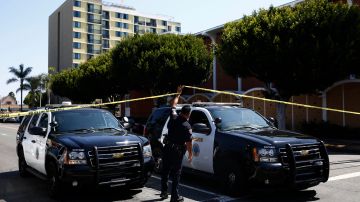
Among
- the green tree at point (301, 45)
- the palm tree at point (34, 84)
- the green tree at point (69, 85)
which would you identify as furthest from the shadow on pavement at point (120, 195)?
the palm tree at point (34, 84)

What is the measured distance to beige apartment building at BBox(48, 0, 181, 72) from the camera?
92.4 m

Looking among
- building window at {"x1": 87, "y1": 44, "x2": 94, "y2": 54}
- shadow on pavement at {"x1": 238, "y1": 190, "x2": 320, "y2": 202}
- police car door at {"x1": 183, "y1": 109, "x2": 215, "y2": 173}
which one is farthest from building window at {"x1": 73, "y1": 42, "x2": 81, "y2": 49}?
shadow on pavement at {"x1": 238, "y1": 190, "x2": 320, "y2": 202}

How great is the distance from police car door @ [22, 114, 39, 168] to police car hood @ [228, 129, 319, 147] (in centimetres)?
445

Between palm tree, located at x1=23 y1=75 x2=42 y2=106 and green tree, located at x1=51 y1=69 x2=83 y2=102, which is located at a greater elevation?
palm tree, located at x1=23 y1=75 x2=42 y2=106

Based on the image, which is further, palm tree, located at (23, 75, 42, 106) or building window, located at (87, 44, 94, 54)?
building window, located at (87, 44, 94, 54)

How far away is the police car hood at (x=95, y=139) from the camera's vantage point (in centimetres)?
747

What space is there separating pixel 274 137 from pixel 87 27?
3594 inches

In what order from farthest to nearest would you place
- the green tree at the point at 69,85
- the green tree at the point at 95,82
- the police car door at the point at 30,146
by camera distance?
the green tree at the point at 69,85 < the green tree at the point at 95,82 < the police car door at the point at 30,146

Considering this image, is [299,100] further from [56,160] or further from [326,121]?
[56,160]

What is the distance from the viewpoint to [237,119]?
8984 millimetres

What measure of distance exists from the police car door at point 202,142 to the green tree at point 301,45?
12.3 m

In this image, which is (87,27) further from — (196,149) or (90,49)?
(196,149)

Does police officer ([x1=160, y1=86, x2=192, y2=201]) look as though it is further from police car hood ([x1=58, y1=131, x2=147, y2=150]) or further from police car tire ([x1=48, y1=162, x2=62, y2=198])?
police car tire ([x1=48, y1=162, x2=62, y2=198])

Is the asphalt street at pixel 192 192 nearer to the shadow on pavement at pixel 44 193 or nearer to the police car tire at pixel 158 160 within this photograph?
the shadow on pavement at pixel 44 193
